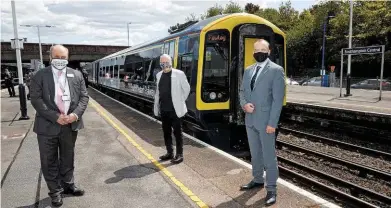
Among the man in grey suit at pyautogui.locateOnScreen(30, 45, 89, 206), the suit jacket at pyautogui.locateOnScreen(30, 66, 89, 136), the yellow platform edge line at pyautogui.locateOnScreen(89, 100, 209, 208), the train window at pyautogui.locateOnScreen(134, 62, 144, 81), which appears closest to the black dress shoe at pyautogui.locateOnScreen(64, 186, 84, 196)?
the man in grey suit at pyautogui.locateOnScreen(30, 45, 89, 206)

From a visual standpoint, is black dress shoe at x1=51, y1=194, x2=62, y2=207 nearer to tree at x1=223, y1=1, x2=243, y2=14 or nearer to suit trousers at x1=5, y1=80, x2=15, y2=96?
suit trousers at x1=5, y1=80, x2=15, y2=96

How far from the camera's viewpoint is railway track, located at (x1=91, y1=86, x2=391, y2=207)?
243 inches

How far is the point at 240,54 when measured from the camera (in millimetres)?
8422

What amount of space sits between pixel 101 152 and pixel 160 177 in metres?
2.16

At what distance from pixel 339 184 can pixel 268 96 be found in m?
3.80

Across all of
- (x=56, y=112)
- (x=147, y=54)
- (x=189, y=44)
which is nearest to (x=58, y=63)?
(x=56, y=112)

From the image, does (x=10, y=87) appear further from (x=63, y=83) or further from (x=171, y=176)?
(x=63, y=83)

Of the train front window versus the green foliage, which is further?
the green foliage

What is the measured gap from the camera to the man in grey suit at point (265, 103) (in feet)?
14.0

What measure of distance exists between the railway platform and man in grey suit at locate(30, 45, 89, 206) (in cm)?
49

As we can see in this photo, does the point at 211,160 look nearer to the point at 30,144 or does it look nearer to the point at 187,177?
the point at 187,177

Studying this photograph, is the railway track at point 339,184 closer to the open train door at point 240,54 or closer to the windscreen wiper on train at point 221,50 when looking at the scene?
the open train door at point 240,54

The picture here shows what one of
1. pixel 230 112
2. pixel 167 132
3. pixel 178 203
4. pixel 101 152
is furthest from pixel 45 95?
pixel 230 112

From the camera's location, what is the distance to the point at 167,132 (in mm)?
6387
